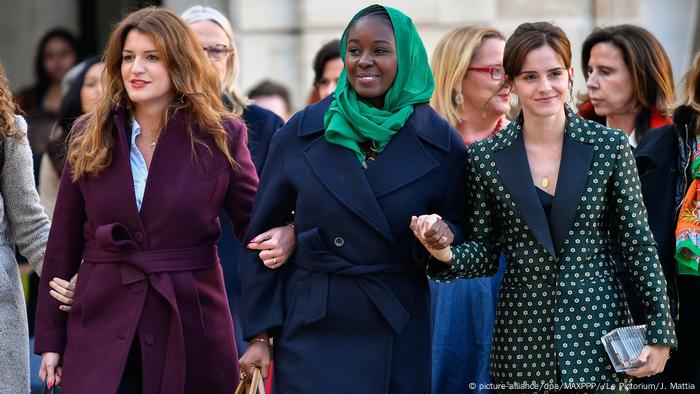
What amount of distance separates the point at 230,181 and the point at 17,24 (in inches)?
353

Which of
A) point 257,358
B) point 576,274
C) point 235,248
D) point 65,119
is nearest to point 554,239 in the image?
point 576,274

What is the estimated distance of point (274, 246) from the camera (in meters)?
5.20

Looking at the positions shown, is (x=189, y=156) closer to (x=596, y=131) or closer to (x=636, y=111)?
(x=596, y=131)

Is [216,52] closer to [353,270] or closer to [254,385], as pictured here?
[353,270]

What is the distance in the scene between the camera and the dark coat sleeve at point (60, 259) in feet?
17.9

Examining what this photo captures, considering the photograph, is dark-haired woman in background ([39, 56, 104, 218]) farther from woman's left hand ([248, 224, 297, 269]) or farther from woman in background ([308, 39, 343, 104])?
woman's left hand ([248, 224, 297, 269])

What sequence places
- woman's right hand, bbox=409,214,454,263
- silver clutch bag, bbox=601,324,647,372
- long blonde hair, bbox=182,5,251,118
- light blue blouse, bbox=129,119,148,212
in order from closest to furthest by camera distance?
woman's right hand, bbox=409,214,454,263, silver clutch bag, bbox=601,324,647,372, light blue blouse, bbox=129,119,148,212, long blonde hair, bbox=182,5,251,118

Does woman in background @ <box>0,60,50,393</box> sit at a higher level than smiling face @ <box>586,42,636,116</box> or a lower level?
lower

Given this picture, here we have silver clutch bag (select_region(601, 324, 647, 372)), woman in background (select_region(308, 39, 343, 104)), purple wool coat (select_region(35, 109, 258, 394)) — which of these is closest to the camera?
silver clutch bag (select_region(601, 324, 647, 372))

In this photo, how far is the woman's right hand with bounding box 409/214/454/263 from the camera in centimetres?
491

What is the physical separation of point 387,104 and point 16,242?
1.66m

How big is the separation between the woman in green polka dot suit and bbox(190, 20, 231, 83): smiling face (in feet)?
7.47

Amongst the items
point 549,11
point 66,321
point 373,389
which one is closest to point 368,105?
point 373,389

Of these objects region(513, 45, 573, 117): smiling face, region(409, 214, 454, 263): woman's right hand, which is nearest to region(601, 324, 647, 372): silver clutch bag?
region(409, 214, 454, 263): woman's right hand
